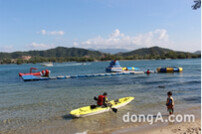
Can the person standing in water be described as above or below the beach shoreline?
above

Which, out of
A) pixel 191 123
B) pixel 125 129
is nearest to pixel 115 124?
pixel 125 129

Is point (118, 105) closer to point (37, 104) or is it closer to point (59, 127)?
point (59, 127)

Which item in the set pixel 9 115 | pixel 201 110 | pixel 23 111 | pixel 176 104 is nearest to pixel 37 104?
pixel 23 111

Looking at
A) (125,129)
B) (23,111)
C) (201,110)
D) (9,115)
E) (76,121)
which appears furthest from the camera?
(23,111)

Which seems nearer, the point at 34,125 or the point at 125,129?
the point at 125,129

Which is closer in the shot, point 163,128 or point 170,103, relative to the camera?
point 163,128

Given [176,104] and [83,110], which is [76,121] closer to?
[83,110]

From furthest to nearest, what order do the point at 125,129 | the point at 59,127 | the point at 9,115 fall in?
the point at 9,115, the point at 59,127, the point at 125,129

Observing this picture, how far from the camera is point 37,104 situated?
627 inches

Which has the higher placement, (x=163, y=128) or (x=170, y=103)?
(x=170, y=103)

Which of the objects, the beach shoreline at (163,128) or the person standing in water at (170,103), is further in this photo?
the person standing in water at (170,103)

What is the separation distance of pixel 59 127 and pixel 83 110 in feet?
7.42

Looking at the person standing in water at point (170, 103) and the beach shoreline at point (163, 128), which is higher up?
the person standing in water at point (170, 103)

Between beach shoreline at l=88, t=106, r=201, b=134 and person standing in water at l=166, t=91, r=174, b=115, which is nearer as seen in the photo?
beach shoreline at l=88, t=106, r=201, b=134
